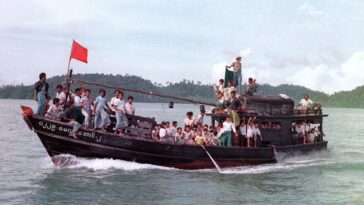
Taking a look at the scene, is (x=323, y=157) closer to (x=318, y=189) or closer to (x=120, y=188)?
(x=318, y=189)

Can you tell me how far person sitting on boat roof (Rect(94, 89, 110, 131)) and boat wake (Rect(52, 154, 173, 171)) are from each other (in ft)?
4.25

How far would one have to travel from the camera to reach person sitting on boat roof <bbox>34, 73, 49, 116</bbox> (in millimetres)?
16594

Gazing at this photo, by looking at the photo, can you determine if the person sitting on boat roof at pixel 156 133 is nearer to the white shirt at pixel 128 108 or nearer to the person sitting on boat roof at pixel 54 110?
the white shirt at pixel 128 108

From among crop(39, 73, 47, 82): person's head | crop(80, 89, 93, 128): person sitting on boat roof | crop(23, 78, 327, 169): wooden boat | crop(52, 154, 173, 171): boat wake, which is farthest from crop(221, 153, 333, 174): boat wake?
crop(39, 73, 47, 82): person's head

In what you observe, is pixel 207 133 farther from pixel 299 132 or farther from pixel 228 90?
pixel 299 132

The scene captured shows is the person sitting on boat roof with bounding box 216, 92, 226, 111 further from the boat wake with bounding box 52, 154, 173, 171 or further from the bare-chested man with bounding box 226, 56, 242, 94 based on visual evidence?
the boat wake with bounding box 52, 154, 173, 171

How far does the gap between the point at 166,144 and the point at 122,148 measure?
159 cm

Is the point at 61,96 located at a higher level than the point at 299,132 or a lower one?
higher

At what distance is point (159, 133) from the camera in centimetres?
1828

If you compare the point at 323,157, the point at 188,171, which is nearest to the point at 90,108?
the point at 188,171

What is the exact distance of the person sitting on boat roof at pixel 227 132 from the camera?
18.9 meters

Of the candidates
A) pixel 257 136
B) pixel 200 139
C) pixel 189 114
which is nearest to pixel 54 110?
pixel 189 114

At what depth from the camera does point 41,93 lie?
16.8m

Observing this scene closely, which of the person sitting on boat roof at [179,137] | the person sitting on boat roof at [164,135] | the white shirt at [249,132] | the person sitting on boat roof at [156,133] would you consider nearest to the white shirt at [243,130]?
the white shirt at [249,132]
